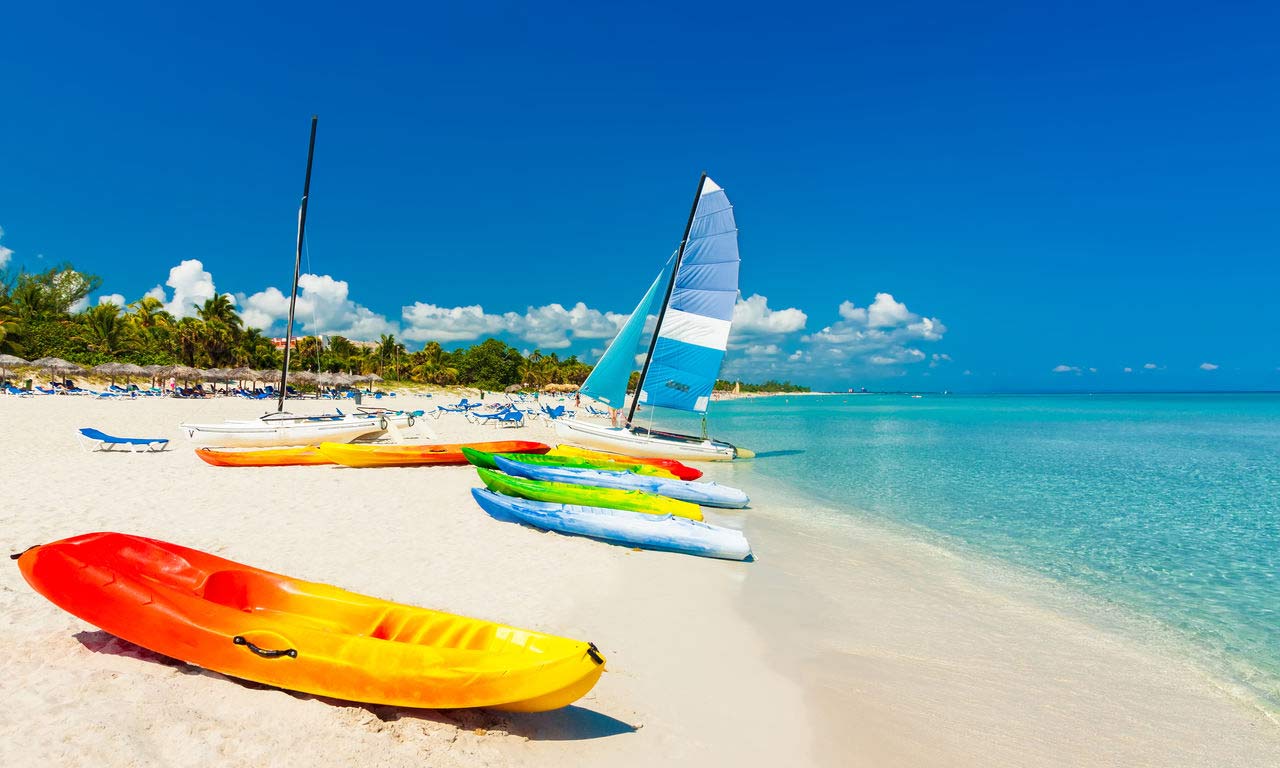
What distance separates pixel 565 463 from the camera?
15.5m

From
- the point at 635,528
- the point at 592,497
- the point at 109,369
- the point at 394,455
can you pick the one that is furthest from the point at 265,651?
A: the point at 109,369

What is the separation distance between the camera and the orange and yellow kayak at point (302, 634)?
159 inches

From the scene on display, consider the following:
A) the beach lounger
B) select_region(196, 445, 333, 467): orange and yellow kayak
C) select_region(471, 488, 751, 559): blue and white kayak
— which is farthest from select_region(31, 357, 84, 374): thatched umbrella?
select_region(471, 488, 751, 559): blue and white kayak

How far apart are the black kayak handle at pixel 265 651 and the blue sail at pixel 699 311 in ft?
62.6

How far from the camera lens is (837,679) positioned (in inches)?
231

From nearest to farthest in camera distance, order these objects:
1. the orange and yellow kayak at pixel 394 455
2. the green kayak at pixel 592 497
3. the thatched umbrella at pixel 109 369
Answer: the green kayak at pixel 592 497
the orange and yellow kayak at pixel 394 455
the thatched umbrella at pixel 109 369

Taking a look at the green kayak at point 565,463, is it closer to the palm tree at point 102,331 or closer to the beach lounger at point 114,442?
the beach lounger at point 114,442

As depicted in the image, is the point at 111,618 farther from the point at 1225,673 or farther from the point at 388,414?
the point at 388,414

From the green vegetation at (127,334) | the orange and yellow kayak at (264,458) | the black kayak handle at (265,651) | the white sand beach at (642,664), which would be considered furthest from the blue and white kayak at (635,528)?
the green vegetation at (127,334)

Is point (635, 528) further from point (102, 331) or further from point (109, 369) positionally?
point (102, 331)

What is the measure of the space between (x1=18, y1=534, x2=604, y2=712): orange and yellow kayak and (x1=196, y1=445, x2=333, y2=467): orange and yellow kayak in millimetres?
10731

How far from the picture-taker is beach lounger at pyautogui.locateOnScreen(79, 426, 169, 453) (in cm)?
1623

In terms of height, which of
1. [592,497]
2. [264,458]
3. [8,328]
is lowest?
[264,458]

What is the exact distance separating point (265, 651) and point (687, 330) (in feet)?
64.2
